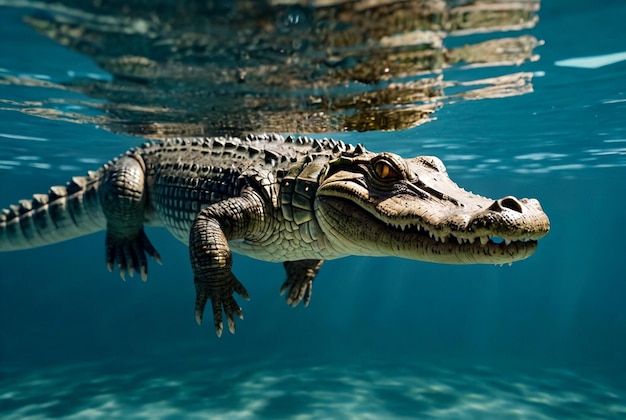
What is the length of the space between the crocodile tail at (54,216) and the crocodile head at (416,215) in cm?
390

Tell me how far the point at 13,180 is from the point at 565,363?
1116 inches

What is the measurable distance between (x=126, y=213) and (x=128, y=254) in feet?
1.94

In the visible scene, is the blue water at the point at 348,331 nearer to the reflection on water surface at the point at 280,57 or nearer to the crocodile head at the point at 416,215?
the reflection on water surface at the point at 280,57

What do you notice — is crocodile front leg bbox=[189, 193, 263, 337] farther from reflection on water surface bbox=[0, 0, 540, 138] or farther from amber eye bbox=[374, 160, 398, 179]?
reflection on water surface bbox=[0, 0, 540, 138]

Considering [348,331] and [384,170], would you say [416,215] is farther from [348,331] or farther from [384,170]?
[348,331]

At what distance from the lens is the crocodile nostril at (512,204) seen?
101 inches

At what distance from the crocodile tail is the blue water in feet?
5.41

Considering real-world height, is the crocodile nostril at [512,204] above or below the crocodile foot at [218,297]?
above

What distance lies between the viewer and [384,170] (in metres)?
3.55

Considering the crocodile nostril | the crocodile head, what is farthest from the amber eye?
the crocodile nostril

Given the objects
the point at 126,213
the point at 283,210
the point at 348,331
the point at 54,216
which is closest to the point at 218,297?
the point at 283,210

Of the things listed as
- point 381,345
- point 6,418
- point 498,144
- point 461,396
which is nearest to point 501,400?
point 461,396

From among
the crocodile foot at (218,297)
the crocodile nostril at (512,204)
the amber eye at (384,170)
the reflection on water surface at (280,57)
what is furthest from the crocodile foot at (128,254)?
the crocodile nostril at (512,204)

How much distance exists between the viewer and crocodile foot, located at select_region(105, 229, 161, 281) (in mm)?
5758
